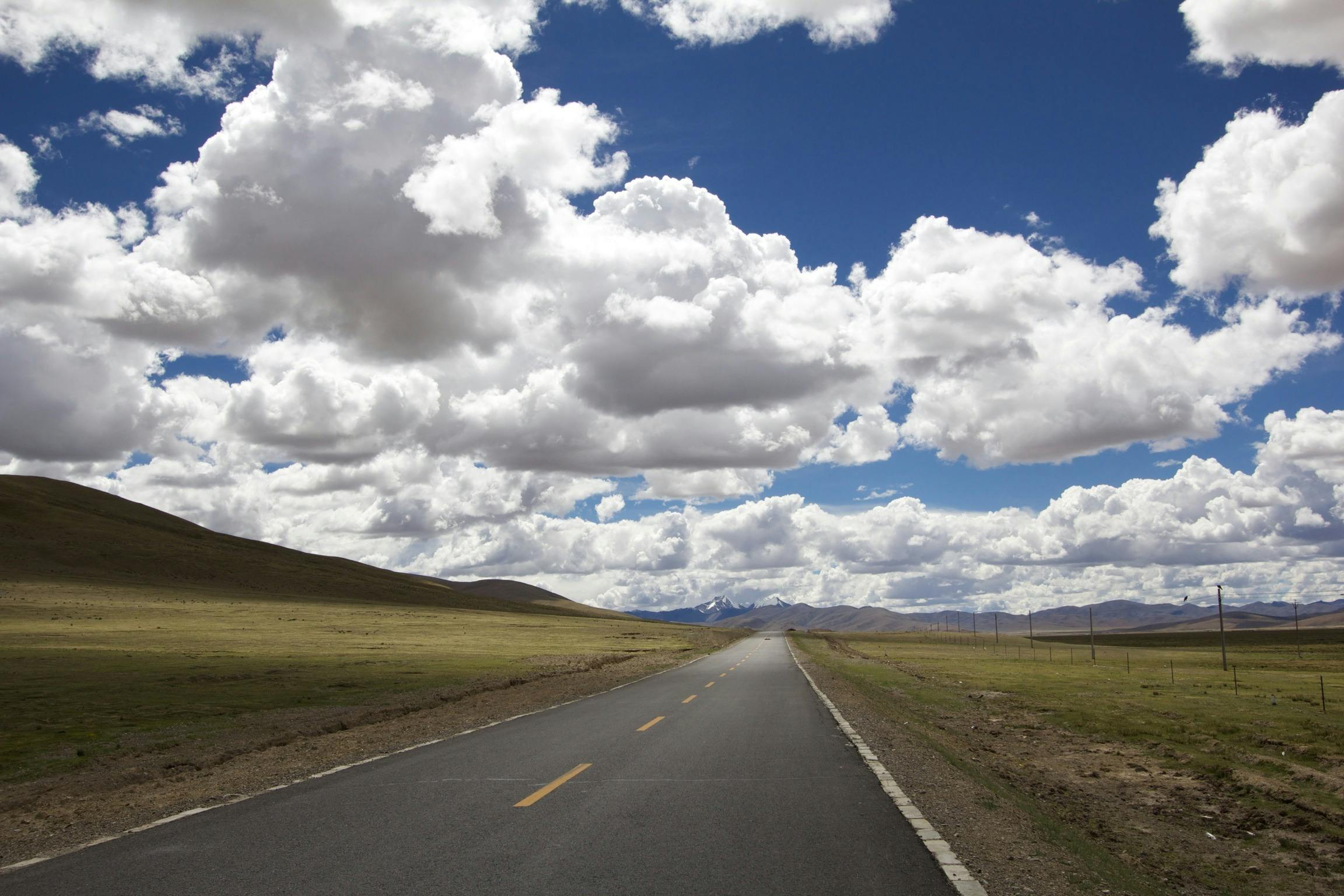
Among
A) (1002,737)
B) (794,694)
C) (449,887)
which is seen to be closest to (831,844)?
(449,887)

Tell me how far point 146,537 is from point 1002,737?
630 feet

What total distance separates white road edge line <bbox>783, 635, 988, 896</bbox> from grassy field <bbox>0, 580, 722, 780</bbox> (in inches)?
546

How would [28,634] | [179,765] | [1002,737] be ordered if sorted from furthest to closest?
1. [28,634]
2. [1002,737]
3. [179,765]

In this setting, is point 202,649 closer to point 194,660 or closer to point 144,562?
point 194,660

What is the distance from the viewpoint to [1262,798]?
13.9 metres

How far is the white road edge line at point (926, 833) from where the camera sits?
7.36 metres

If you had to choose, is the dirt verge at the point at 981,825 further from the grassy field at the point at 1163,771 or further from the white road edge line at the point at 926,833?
the grassy field at the point at 1163,771

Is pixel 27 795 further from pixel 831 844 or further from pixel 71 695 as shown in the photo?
pixel 71 695

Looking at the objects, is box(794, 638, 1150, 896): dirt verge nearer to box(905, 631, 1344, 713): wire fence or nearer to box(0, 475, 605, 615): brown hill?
box(905, 631, 1344, 713): wire fence

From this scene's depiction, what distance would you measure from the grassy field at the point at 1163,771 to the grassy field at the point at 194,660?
1634 cm

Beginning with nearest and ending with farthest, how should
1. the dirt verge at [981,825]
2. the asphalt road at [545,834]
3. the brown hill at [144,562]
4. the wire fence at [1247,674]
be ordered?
the asphalt road at [545,834]
the dirt verge at [981,825]
the wire fence at [1247,674]
the brown hill at [144,562]

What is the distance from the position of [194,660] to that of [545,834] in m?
40.7

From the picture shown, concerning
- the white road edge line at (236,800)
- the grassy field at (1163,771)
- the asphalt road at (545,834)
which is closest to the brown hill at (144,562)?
the white road edge line at (236,800)

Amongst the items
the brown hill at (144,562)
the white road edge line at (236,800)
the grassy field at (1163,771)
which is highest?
the brown hill at (144,562)
